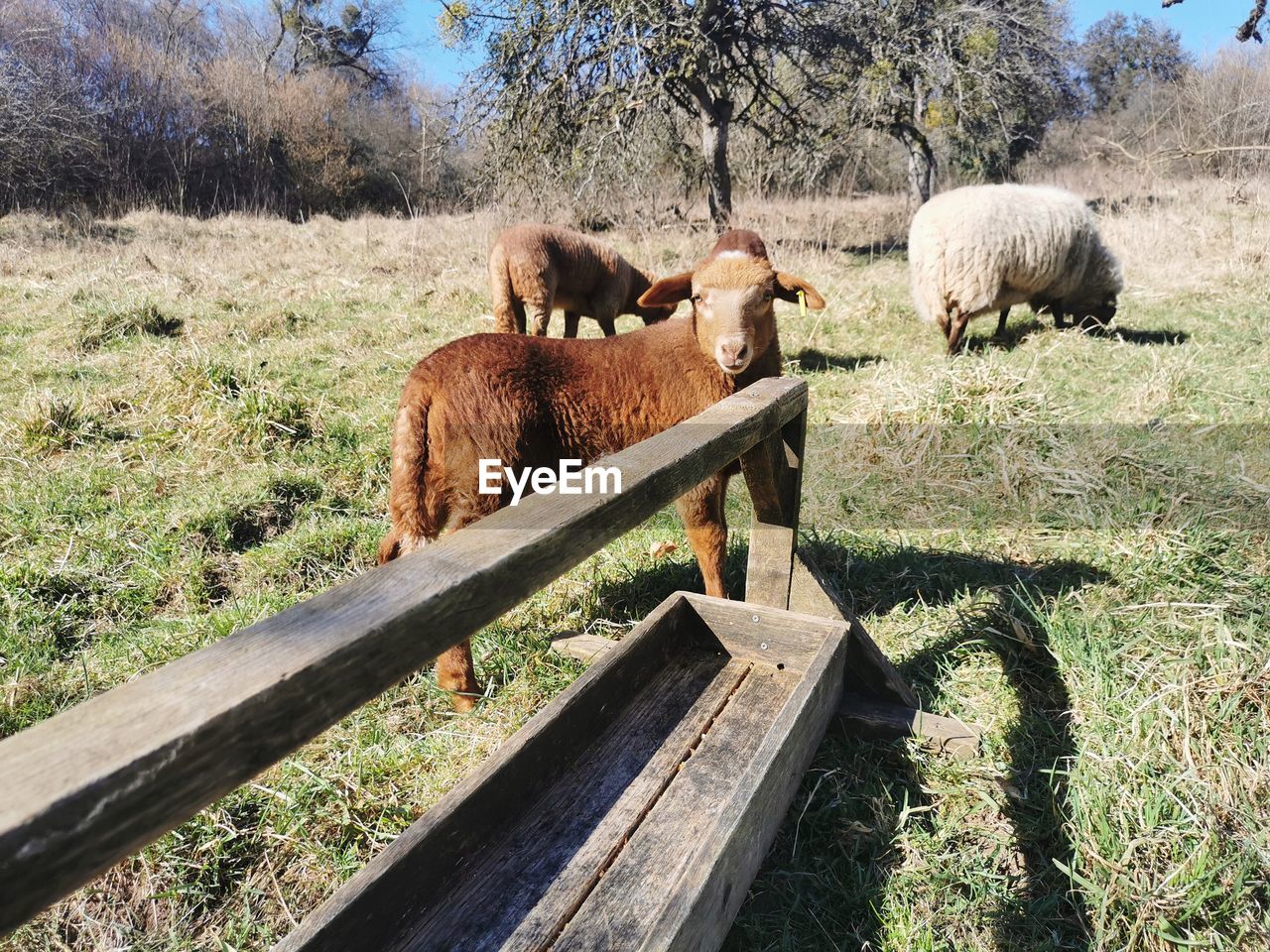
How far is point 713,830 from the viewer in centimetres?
170

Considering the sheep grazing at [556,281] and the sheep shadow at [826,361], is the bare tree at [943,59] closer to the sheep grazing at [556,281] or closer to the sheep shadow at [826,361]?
the sheep shadow at [826,361]

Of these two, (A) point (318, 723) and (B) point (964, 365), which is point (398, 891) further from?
(B) point (964, 365)

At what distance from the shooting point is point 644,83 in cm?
1361

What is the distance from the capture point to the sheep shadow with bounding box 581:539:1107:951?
7.27ft

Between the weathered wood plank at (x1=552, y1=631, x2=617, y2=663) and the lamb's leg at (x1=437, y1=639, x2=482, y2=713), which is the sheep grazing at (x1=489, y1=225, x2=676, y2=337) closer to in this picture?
the weathered wood plank at (x1=552, y1=631, x2=617, y2=663)

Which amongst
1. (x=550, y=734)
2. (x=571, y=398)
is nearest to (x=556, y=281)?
(x=571, y=398)

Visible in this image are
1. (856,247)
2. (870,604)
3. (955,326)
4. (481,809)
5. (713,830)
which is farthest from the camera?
(856,247)

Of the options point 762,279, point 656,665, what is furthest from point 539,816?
point 762,279

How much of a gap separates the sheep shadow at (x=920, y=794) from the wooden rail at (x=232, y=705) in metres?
1.62

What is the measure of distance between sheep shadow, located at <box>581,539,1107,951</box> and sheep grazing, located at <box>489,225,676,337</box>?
4699mm

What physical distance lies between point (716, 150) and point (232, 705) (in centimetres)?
1543

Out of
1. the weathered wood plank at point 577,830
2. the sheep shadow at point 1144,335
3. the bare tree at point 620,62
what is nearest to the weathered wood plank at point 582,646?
the weathered wood plank at point 577,830

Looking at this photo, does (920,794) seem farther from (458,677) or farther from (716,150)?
(716,150)

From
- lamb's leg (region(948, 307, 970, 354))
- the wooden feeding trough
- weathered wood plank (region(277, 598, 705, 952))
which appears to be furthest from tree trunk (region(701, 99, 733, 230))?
weathered wood plank (region(277, 598, 705, 952))
